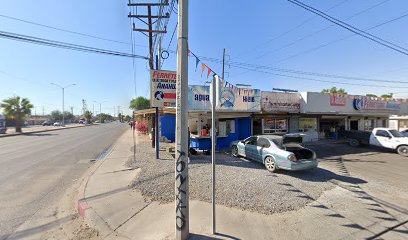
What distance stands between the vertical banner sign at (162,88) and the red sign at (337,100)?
14.1 metres

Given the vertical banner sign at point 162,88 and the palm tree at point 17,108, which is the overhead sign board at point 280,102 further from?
the palm tree at point 17,108

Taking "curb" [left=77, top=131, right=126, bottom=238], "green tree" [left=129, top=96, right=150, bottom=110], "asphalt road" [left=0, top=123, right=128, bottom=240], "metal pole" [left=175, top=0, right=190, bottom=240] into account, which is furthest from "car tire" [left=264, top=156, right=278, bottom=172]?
"green tree" [left=129, top=96, right=150, bottom=110]

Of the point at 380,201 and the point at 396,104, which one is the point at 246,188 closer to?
the point at 380,201

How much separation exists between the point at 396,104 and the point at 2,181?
30598mm

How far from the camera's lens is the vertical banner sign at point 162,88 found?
9547 mm

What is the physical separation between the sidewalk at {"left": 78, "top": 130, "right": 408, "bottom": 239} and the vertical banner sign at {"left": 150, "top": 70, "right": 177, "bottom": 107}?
512 cm

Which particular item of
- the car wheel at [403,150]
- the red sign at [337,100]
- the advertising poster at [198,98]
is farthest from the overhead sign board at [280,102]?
the car wheel at [403,150]

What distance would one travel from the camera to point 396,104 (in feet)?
67.3

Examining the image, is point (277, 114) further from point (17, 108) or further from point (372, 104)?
point (17, 108)

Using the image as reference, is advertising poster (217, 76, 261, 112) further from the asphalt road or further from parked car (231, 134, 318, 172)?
the asphalt road

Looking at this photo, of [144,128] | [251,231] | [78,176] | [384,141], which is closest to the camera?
[251,231]

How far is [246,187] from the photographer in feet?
18.3

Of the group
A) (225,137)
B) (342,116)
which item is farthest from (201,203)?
(342,116)

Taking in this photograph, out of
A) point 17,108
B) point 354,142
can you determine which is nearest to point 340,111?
point 354,142
